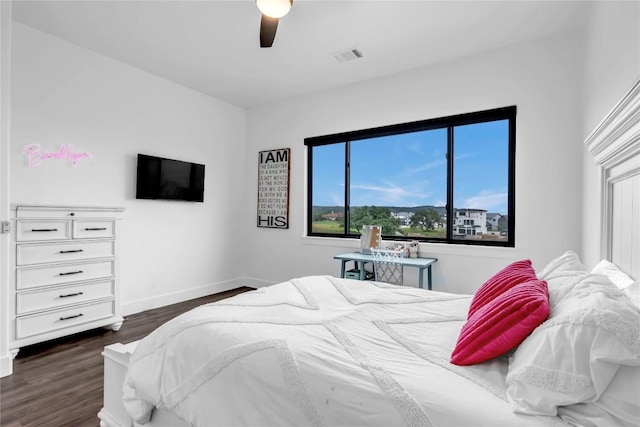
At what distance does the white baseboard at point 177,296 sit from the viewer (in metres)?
3.76

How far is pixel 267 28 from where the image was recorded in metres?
2.38

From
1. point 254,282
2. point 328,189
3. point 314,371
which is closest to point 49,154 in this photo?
point 254,282

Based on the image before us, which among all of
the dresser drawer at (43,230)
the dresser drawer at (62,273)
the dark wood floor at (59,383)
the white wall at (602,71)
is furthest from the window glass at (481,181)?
the dresser drawer at (43,230)

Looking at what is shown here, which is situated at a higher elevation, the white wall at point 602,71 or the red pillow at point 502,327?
the white wall at point 602,71

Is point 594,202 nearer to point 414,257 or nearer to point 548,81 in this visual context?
point 548,81

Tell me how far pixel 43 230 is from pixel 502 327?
3304 mm

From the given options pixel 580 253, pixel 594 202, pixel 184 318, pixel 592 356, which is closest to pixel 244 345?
pixel 184 318

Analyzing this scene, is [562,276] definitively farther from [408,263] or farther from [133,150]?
[133,150]

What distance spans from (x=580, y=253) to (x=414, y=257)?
143 centimetres

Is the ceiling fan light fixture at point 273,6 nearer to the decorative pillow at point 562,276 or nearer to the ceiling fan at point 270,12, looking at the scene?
the ceiling fan at point 270,12

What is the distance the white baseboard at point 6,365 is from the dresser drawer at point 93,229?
993 mm

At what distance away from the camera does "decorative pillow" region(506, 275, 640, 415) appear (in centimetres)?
82

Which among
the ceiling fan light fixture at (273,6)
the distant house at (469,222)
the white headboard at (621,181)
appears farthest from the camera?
the distant house at (469,222)

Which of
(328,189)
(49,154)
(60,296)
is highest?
(49,154)
